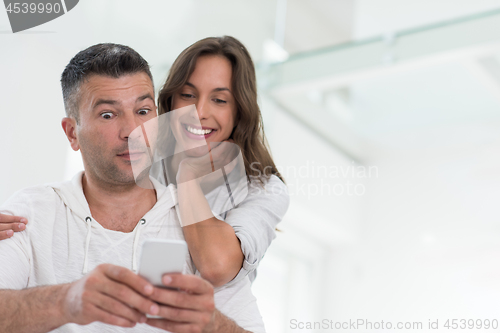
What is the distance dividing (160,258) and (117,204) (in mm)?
492

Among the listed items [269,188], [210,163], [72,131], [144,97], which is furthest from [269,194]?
[72,131]

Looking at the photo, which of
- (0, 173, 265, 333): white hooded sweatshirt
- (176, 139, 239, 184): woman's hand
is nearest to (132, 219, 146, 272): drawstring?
(0, 173, 265, 333): white hooded sweatshirt

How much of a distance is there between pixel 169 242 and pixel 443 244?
3435 mm

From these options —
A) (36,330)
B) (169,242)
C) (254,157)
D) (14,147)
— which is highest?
(14,147)

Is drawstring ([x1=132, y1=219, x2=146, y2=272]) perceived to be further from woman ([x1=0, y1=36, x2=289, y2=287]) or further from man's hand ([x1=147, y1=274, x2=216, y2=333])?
man's hand ([x1=147, y1=274, x2=216, y2=333])

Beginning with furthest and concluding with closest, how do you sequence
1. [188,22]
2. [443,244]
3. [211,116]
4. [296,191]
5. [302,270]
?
[302,270] < [443,244] < [296,191] < [188,22] < [211,116]

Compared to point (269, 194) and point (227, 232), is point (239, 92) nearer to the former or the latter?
point (269, 194)

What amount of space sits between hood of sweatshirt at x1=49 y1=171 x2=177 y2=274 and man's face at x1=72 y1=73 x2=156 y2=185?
6 centimetres

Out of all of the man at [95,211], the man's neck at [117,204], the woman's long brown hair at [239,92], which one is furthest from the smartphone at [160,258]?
the woman's long brown hair at [239,92]

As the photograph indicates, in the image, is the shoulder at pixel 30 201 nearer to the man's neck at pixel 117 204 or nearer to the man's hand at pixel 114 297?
the man's neck at pixel 117 204

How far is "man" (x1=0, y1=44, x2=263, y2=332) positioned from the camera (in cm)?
103

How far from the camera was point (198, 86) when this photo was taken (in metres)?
1.41

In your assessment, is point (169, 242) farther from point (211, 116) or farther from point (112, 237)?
point (211, 116)

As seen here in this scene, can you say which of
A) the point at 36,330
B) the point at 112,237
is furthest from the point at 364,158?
the point at 36,330
